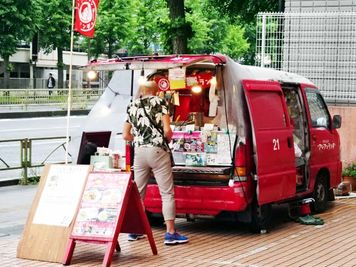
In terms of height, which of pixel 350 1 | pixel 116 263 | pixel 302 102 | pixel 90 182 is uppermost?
pixel 350 1

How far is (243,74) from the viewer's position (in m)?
9.89

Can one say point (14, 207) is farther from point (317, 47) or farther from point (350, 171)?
point (317, 47)

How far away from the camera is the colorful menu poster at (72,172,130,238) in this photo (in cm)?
802

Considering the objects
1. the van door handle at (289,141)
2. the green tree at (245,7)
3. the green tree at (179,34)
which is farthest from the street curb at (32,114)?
the van door handle at (289,141)

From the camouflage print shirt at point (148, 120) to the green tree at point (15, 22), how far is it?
39391mm

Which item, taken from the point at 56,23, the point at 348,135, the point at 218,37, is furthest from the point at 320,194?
the point at 218,37

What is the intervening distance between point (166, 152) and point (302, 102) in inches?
122

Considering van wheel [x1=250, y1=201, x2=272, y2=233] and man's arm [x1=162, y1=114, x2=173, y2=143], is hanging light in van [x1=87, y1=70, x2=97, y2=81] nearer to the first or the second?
man's arm [x1=162, y1=114, x2=173, y2=143]

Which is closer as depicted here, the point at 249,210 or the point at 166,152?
the point at 166,152

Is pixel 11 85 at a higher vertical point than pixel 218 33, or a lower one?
lower

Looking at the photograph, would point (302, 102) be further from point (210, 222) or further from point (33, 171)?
point (33, 171)

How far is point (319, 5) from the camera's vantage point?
16.0 m

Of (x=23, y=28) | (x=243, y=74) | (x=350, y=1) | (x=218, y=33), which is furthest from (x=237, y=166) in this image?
(x=218, y=33)

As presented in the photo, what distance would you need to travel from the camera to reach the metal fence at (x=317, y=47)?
1562cm
